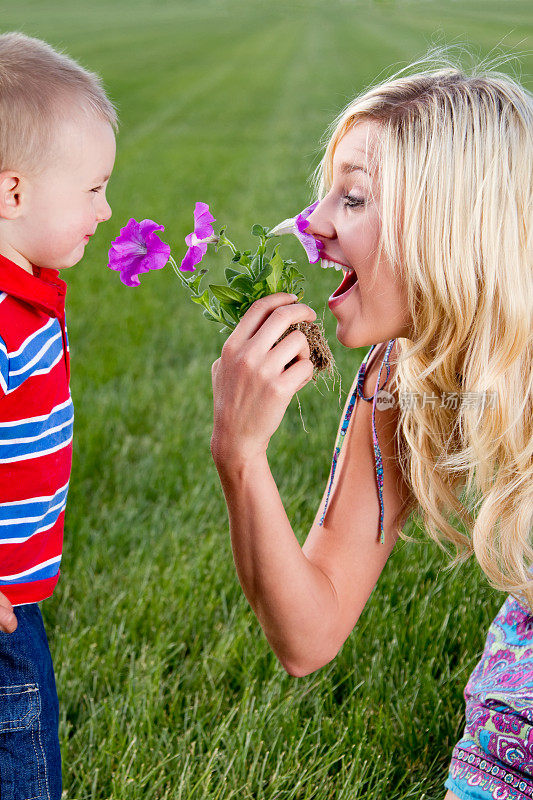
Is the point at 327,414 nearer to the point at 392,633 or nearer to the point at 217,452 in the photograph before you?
the point at 392,633

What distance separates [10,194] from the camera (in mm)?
1379

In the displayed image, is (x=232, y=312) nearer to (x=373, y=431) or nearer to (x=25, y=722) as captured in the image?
(x=373, y=431)

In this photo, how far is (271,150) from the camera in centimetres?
1325

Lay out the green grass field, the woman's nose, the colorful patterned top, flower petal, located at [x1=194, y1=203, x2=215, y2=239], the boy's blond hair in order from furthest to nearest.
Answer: the green grass field, the colorful patterned top, the woman's nose, flower petal, located at [x1=194, y1=203, x2=215, y2=239], the boy's blond hair

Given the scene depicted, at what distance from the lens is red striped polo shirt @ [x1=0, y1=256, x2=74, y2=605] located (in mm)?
1401

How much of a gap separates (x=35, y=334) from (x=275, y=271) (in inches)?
17.3

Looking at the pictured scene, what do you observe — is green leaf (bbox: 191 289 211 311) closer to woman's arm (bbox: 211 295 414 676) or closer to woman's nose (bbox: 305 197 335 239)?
woman's arm (bbox: 211 295 414 676)

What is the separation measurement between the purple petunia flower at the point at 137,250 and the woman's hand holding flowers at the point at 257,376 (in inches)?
7.9

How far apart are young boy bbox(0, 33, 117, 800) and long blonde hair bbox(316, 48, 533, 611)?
56cm

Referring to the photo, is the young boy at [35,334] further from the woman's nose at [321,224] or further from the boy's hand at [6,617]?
the woman's nose at [321,224]

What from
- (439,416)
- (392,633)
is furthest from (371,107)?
(392,633)

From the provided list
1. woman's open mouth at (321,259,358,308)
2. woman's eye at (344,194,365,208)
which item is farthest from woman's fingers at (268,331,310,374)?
woman's eye at (344,194,365,208)

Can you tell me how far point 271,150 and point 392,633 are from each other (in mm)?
11869

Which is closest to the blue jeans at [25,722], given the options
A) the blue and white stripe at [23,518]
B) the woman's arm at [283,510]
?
the blue and white stripe at [23,518]
